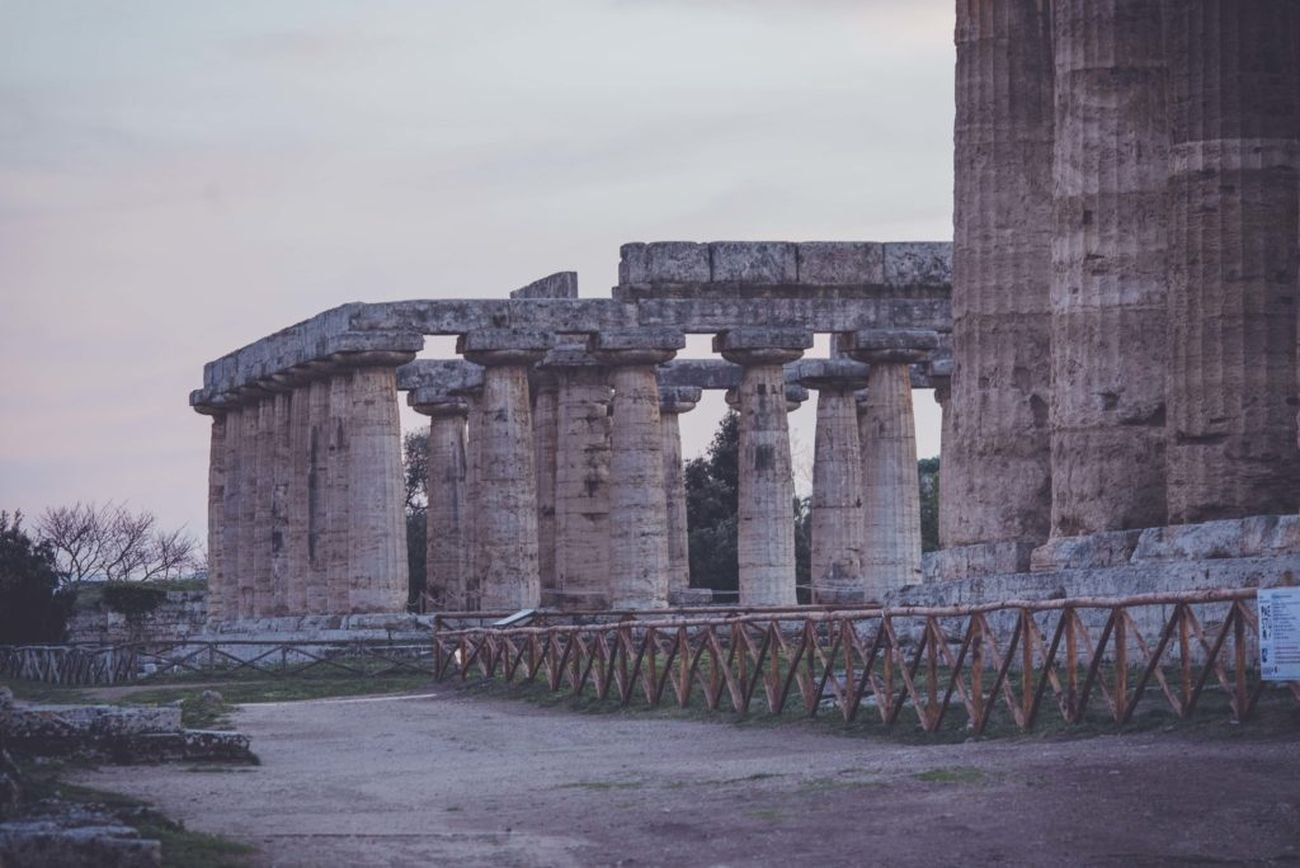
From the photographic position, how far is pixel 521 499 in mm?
58188

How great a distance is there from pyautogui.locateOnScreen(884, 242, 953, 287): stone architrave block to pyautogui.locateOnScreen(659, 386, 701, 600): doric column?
1100 cm

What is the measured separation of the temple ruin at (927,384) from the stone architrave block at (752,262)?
2.6 inches

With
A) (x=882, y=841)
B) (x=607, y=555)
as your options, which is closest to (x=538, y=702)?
(x=882, y=841)

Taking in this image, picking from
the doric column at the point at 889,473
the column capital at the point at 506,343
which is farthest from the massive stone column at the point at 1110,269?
the doric column at the point at 889,473

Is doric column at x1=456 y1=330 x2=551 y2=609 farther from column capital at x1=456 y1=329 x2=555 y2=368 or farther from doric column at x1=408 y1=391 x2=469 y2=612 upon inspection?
doric column at x1=408 y1=391 x2=469 y2=612

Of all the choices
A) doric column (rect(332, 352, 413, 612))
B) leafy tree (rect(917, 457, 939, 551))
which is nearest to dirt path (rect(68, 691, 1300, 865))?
doric column (rect(332, 352, 413, 612))

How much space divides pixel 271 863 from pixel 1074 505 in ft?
52.2

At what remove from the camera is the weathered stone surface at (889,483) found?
58.7 m

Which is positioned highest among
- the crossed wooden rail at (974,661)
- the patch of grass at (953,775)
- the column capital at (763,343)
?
the column capital at (763,343)

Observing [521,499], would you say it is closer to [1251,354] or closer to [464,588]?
[464,588]

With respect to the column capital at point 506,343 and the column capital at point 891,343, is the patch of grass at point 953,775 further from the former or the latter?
the column capital at point 891,343

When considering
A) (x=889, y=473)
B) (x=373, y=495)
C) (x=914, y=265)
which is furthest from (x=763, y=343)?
(x=373, y=495)

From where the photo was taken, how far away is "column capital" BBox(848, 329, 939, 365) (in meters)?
57.0

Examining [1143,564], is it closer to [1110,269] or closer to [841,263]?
[1110,269]
